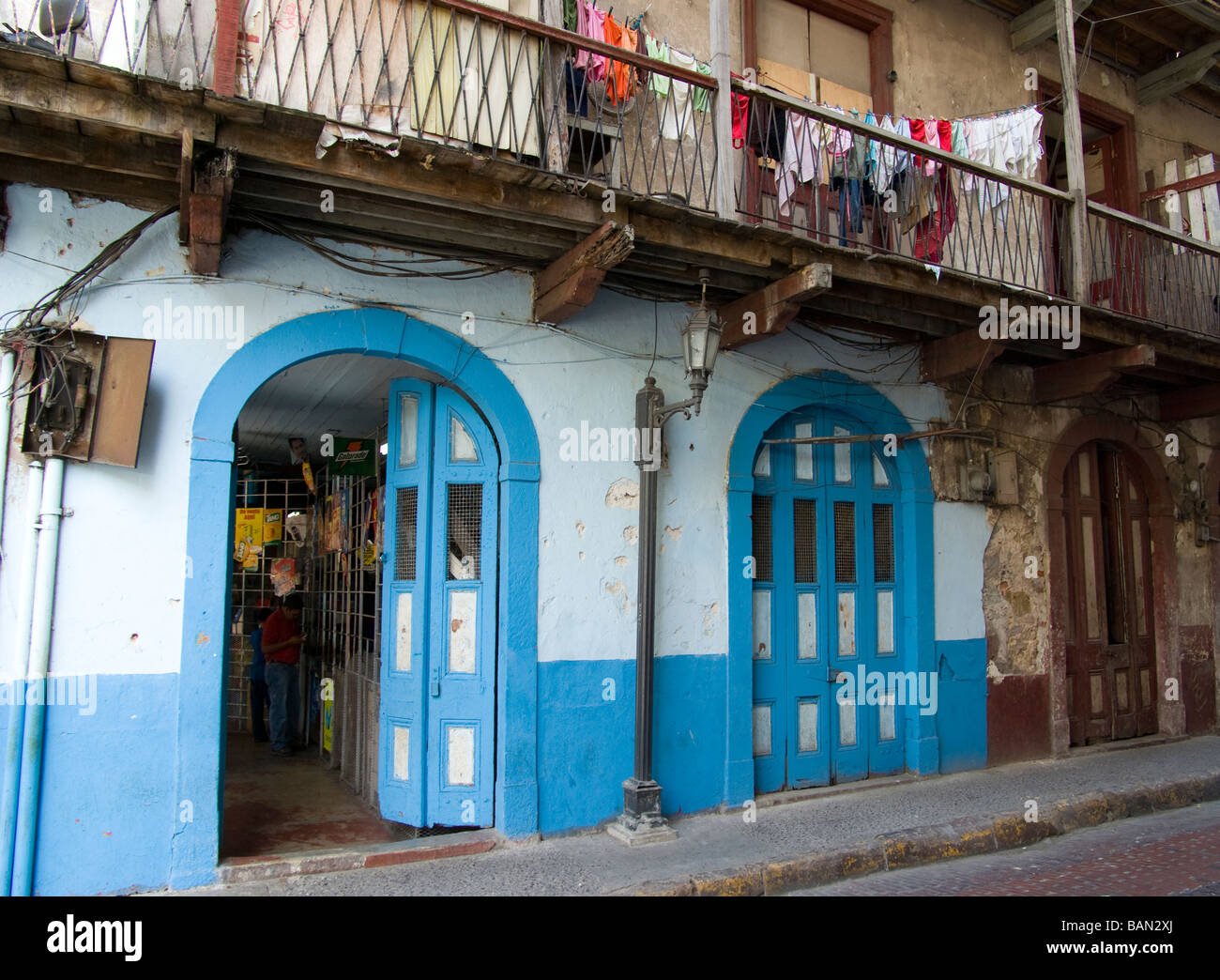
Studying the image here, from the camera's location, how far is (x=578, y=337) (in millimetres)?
6504

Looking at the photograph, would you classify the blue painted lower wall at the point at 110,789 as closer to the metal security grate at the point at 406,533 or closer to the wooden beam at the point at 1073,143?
the metal security grate at the point at 406,533

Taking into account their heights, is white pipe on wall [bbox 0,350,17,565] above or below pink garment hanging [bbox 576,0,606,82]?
below

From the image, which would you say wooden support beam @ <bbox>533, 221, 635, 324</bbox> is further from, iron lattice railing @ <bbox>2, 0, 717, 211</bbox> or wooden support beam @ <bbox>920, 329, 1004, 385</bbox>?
wooden support beam @ <bbox>920, 329, 1004, 385</bbox>

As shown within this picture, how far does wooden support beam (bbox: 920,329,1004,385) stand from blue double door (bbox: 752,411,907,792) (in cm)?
90

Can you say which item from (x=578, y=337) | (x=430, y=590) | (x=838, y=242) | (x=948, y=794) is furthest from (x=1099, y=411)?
(x=430, y=590)

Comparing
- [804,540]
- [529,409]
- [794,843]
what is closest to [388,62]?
[529,409]

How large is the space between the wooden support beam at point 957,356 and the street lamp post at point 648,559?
2871mm

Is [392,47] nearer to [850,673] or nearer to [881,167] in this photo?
[881,167]

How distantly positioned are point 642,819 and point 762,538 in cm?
254

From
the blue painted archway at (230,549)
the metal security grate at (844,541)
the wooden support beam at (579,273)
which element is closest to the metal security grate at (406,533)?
the blue painted archway at (230,549)

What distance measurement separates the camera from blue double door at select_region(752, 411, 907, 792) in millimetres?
7309

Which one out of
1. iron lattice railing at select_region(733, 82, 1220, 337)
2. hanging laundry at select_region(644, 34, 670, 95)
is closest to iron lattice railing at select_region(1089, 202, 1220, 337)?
iron lattice railing at select_region(733, 82, 1220, 337)

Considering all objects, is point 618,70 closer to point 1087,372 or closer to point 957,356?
point 957,356

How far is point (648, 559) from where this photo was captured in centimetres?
639
